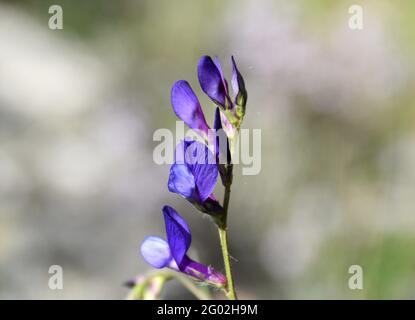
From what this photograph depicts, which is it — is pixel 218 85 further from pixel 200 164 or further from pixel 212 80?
pixel 200 164

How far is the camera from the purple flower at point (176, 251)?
3.51 feet

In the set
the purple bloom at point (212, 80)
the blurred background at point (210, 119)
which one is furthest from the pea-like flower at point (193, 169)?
the blurred background at point (210, 119)

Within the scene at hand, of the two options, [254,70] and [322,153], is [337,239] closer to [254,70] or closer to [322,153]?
[322,153]

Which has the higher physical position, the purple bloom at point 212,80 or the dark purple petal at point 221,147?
the purple bloom at point 212,80

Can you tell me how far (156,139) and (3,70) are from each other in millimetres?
945

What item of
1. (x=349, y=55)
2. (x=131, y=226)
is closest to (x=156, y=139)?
(x=131, y=226)

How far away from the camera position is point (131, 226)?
3.04m

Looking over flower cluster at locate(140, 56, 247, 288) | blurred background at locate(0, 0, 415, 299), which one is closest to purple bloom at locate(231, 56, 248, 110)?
flower cluster at locate(140, 56, 247, 288)

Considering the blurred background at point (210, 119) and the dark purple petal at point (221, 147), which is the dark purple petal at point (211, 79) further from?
the blurred background at point (210, 119)

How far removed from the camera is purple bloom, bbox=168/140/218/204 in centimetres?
106

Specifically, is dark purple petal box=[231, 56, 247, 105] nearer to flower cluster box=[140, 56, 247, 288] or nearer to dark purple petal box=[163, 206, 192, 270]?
flower cluster box=[140, 56, 247, 288]

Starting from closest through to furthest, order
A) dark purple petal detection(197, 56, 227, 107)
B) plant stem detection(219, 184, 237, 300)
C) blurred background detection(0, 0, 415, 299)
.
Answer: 1. plant stem detection(219, 184, 237, 300)
2. dark purple petal detection(197, 56, 227, 107)
3. blurred background detection(0, 0, 415, 299)

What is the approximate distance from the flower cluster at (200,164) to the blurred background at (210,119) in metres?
1.51

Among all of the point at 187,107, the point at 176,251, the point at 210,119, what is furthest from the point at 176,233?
the point at 210,119
